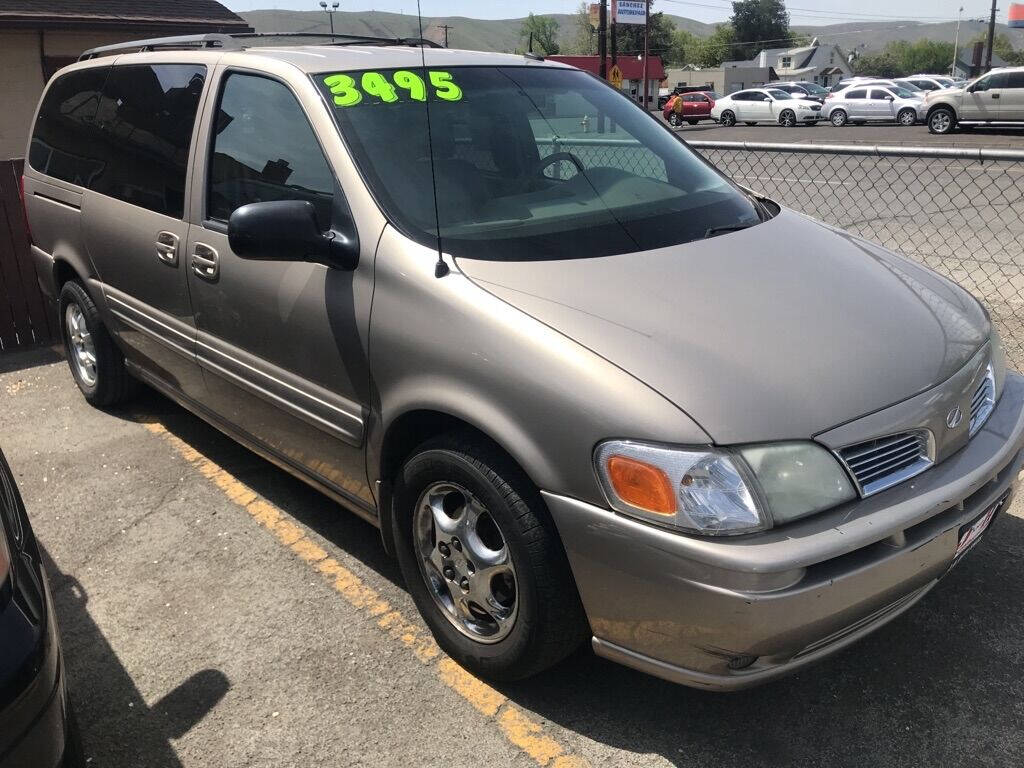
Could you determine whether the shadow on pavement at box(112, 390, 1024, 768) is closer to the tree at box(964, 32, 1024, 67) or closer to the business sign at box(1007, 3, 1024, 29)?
the business sign at box(1007, 3, 1024, 29)

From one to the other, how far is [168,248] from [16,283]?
3657mm

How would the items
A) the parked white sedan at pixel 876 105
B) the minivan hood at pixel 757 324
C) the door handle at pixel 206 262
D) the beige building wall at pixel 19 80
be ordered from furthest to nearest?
1. the parked white sedan at pixel 876 105
2. the beige building wall at pixel 19 80
3. the door handle at pixel 206 262
4. the minivan hood at pixel 757 324

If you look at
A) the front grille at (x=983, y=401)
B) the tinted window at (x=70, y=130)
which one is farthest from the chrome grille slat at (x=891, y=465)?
the tinted window at (x=70, y=130)

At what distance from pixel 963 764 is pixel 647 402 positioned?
52.8 inches

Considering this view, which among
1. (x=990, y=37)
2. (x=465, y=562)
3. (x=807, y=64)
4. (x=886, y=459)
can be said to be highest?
(x=990, y=37)

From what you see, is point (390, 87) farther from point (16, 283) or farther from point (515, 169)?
point (16, 283)

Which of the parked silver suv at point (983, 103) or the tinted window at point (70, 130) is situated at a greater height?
the tinted window at point (70, 130)

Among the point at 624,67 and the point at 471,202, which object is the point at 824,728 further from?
the point at 624,67

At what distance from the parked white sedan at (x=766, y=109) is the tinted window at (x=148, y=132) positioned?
35485 millimetres

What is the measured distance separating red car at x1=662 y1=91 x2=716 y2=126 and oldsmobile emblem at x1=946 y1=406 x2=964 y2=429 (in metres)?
40.4

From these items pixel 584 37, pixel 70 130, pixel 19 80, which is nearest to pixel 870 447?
pixel 70 130

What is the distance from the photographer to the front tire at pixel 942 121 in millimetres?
25812

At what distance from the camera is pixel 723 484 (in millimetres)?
2078

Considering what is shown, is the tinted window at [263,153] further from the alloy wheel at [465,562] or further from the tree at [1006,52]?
the tree at [1006,52]
